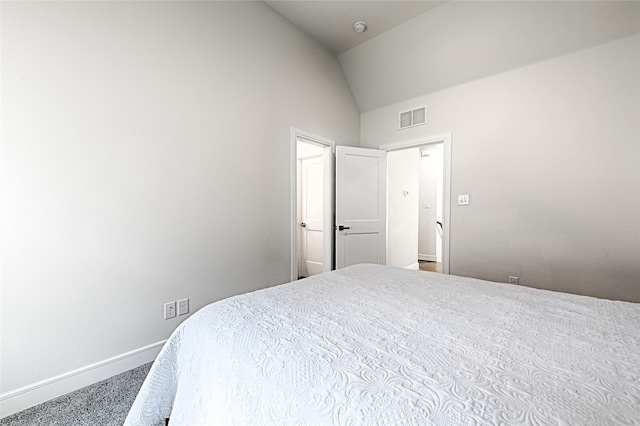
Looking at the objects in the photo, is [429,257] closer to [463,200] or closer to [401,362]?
[463,200]

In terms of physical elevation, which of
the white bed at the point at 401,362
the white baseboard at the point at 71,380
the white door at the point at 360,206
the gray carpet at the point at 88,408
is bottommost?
the gray carpet at the point at 88,408

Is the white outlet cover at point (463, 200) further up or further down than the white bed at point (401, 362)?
further up

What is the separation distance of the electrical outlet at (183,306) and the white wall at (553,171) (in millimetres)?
2792

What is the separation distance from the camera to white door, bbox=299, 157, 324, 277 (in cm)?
416

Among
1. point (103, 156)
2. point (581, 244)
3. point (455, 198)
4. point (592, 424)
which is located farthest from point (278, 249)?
point (581, 244)

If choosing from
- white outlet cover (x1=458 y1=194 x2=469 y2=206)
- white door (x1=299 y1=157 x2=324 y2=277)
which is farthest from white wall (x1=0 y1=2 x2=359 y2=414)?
white outlet cover (x1=458 y1=194 x2=469 y2=206)

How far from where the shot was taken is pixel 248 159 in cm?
256

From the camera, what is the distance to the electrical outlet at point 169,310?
204 centimetres

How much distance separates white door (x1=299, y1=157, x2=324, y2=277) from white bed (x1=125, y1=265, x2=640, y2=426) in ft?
9.25

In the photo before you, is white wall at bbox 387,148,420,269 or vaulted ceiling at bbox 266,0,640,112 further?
white wall at bbox 387,148,420,269

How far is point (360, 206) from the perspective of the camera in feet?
12.0

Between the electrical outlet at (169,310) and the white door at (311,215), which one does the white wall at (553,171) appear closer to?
the white door at (311,215)

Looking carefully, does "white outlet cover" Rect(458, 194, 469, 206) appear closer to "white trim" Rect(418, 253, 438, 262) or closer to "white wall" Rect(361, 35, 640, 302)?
"white wall" Rect(361, 35, 640, 302)

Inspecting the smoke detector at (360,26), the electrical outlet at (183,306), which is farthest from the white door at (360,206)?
the electrical outlet at (183,306)
